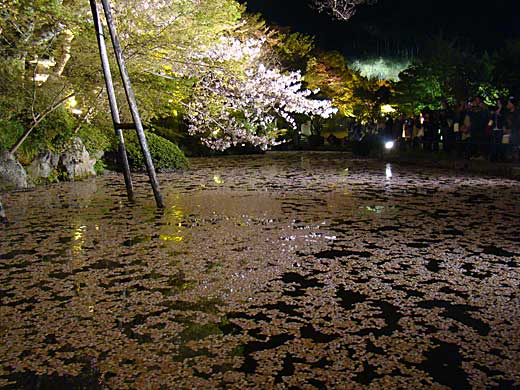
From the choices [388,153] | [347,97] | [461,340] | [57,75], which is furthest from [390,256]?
[347,97]

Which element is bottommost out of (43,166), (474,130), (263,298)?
(263,298)

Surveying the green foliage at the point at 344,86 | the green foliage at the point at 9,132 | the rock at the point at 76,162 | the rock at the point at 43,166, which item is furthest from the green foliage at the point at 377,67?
the green foliage at the point at 9,132

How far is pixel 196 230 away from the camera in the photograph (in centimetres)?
713

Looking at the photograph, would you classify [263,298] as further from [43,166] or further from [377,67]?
[377,67]

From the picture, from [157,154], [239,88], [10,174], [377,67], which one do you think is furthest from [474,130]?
[377,67]

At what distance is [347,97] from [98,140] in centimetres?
1959

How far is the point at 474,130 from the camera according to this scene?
50.9ft

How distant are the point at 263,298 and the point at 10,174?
1036cm

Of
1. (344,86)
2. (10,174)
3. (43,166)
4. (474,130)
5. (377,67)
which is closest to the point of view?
(10,174)

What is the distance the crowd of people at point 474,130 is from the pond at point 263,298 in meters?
5.93

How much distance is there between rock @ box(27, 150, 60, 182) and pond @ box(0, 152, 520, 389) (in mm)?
5361

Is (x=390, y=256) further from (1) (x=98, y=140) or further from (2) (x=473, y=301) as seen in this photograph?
(1) (x=98, y=140)

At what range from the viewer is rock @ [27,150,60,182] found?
549 inches

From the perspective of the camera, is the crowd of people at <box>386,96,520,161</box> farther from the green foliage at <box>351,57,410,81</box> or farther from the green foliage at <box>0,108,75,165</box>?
the green foliage at <box>351,57,410,81</box>
